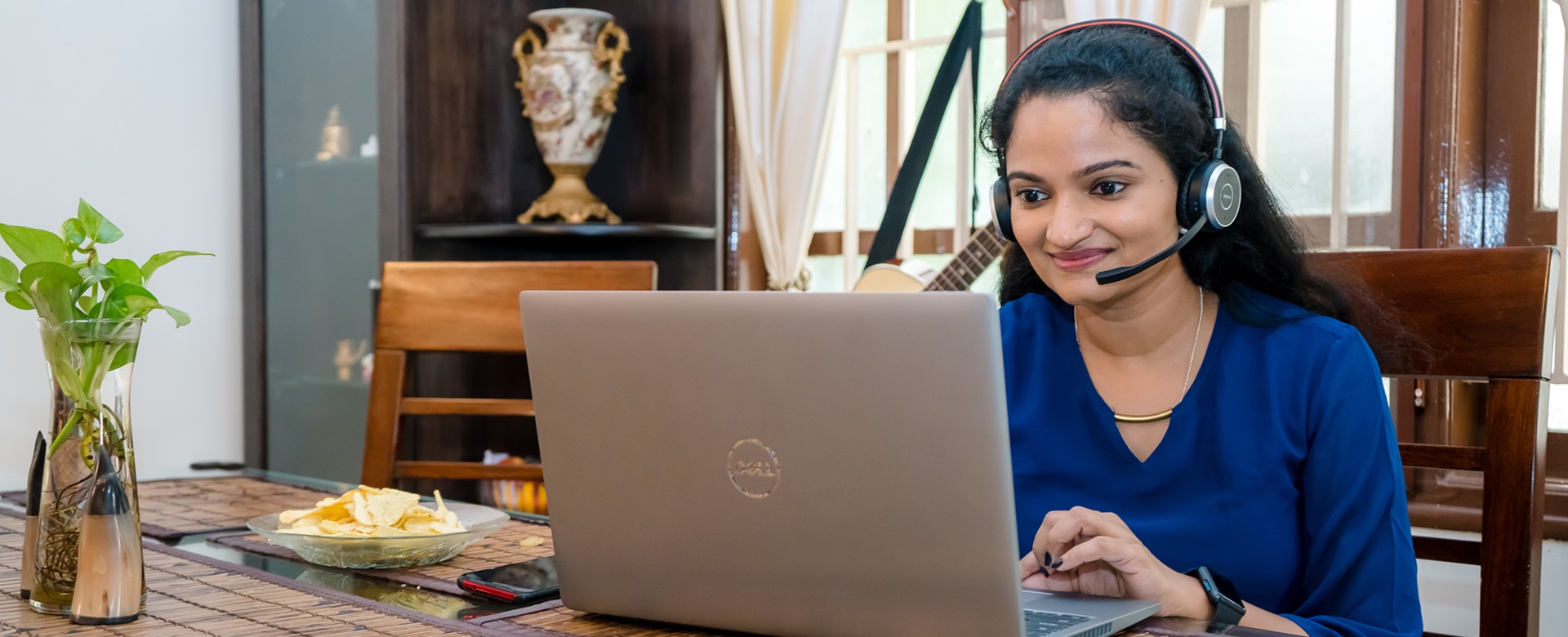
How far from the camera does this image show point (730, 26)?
8.50 feet

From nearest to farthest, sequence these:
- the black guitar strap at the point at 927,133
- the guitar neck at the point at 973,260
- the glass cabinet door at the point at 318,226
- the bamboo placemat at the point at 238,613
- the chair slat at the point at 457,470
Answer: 1. the bamboo placemat at the point at 238,613
2. the chair slat at the point at 457,470
3. the guitar neck at the point at 973,260
4. the black guitar strap at the point at 927,133
5. the glass cabinet door at the point at 318,226

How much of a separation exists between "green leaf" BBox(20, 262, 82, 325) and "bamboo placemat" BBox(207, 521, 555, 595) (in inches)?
11.8

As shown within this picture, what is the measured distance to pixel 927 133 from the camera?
2.34m

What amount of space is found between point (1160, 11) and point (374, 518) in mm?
1478

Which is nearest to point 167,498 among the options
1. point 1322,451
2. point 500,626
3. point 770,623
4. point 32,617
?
point 32,617

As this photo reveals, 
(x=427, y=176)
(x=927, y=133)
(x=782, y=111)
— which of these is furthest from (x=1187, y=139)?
(x=427, y=176)

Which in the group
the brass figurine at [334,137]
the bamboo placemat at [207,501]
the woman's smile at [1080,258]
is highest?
the brass figurine at [334,137]

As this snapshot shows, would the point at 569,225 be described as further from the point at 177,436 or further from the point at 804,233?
the point at 177,436

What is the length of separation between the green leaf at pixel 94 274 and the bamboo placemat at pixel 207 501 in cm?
40

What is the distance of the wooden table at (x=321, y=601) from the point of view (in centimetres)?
81

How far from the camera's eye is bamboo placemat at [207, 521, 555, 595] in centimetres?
98

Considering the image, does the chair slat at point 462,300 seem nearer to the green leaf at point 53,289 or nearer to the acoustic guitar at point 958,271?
the acoustic guitar at point 958,271

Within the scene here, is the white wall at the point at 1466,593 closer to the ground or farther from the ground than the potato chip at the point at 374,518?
closer to the ground

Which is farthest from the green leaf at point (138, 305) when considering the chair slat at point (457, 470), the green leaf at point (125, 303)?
the chair slat at point (457, 470)
